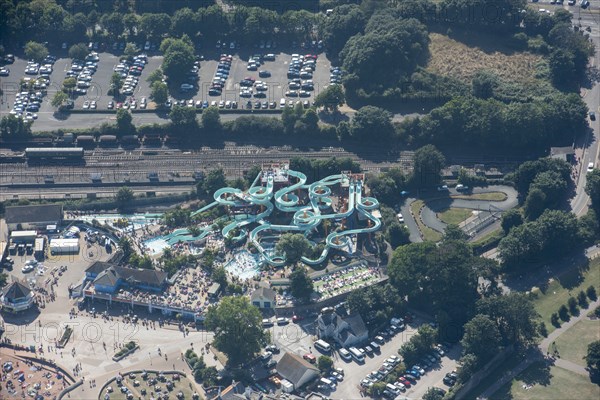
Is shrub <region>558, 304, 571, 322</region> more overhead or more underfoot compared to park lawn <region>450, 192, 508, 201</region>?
more overhead

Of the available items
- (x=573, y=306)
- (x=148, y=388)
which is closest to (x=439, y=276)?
(x=573, y=306)

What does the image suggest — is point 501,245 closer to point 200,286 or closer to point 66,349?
point 200,286

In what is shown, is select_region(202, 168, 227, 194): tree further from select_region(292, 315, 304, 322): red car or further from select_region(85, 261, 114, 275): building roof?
select_region(292, 315, 304, 322): red car

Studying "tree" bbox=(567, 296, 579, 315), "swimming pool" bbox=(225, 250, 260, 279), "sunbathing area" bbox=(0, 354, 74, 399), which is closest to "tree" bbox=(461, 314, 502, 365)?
"tree" bbox=(567, 296, 579, 315)

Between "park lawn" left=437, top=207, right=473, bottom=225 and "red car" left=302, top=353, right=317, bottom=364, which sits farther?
"park lawn" left=437, top=207, right=473, bottom=225

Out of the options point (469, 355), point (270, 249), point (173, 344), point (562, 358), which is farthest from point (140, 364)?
point (562, 358)

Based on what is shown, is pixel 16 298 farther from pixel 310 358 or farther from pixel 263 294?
pixel 310 358
